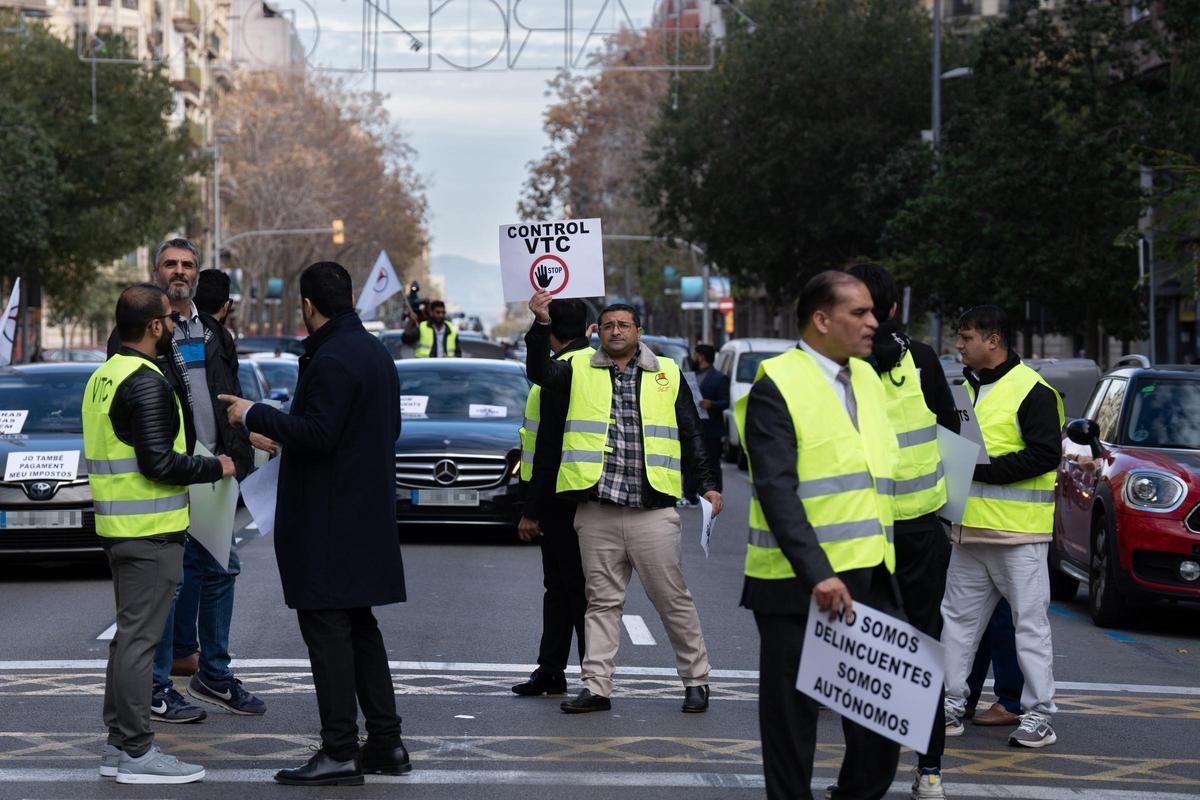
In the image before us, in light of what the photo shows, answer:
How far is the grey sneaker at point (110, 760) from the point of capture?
7305 mm

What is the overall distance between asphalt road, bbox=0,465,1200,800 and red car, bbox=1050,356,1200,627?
350 millimetres

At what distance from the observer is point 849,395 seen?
19.7 feet

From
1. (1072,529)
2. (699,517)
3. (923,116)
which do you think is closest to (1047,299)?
(923,116)

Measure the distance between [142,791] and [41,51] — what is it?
2006 inches

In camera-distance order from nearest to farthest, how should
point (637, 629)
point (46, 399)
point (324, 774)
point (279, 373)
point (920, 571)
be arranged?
point (324, 774) < point (920, 571) < point (637, 629) < point (46, 399) < point (279, 373)

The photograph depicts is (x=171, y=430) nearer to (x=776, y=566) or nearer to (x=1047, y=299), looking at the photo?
(x=776, y=566)

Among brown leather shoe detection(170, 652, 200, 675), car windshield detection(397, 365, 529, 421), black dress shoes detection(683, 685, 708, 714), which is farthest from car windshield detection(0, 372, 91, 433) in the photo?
black dress shoes detection(683, 685, 708, 714)

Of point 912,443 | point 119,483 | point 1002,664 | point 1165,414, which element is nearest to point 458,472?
point 1165,414

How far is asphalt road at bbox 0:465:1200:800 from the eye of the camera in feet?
24.0

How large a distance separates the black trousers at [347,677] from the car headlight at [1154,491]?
19.8 feet

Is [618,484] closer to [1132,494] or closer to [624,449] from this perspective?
[624,449]

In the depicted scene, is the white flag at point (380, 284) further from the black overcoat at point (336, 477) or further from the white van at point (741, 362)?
the black overcoat at point (336, 477)

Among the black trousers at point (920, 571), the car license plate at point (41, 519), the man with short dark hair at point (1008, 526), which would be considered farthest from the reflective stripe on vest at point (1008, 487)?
the car license plate at point (41, 519)

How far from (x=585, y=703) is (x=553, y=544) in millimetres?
859
